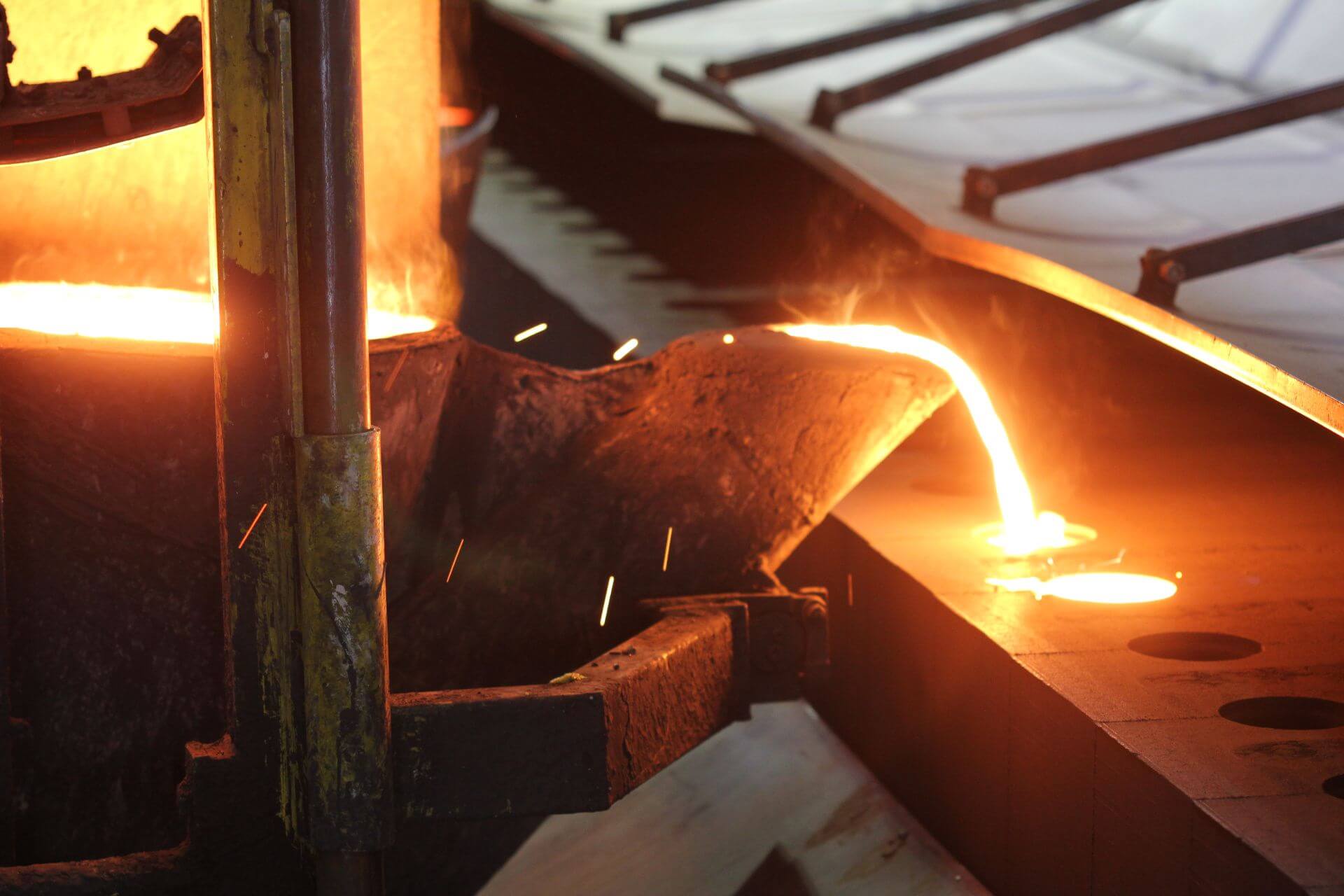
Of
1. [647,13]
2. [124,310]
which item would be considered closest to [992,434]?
[124,310]

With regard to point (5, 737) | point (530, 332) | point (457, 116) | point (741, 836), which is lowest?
point (741, 836)

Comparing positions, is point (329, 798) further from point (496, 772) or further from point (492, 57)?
point (492, 57)

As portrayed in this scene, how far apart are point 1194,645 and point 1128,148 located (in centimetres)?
149

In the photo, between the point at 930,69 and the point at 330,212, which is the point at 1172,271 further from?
the point at 930,69

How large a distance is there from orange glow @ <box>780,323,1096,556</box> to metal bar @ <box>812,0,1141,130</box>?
1.53 metres

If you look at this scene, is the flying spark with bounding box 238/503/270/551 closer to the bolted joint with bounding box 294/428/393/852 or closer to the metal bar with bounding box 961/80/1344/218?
the bolted joint with bounding box 294/428/393/852

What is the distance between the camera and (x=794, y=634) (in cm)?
278

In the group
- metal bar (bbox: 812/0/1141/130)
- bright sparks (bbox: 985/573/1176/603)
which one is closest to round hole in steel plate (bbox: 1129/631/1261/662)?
bright sparks (bbox: 985/573/1176/603)

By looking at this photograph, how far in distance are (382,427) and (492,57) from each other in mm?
5021

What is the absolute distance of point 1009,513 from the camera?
3445 millimetres

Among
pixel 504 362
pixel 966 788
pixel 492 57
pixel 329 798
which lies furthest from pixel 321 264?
pixel 492 57

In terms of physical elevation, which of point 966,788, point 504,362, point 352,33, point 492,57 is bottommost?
point 966,788

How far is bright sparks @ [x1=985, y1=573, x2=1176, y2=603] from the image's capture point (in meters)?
3.02

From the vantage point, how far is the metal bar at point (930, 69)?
15.5 feet
